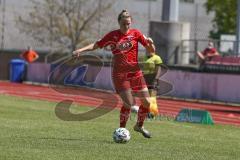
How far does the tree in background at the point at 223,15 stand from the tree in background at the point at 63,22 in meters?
9.88

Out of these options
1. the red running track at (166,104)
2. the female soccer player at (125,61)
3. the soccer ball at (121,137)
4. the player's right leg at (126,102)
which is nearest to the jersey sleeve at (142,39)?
the female soccer player at (125,61)

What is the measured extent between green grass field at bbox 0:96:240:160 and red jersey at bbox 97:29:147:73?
1.29 m

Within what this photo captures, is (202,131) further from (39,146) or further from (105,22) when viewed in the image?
(105,22)

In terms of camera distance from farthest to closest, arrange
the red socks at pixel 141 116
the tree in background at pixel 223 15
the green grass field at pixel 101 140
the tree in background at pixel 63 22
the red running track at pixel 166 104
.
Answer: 1. the tree in background at pixel 223 15
2. the tree in background at pixel 63 22
3. the red running track at pixel 166 104
4. the red socks at pixel 141 116
5. the green grass field at pixel 101 140

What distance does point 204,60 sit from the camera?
1246 inches

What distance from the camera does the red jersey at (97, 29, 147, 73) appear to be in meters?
13.6

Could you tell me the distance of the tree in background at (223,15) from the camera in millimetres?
53969

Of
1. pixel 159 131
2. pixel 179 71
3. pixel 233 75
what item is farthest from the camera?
pixel 179 71

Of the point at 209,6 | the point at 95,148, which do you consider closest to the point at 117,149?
the point at 95,148

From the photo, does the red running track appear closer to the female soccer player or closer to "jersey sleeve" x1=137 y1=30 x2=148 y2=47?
Answer: "jersey sleeve" x1=137 y1=30 x2=148 y2=47

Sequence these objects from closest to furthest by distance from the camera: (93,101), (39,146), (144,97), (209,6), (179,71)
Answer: (39,146) → (144,97) → (93,101) → (179,71) → (209,6)

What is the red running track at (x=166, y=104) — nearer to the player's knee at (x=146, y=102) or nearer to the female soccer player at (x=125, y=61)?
the player's knee at (x=146, y=102)

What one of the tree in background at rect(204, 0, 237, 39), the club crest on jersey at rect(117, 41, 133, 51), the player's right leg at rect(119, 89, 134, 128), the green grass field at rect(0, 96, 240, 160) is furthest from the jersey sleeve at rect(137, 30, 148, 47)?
the tree in background at rect(204, 0, 237, 39)

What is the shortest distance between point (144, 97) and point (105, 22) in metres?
35.8
